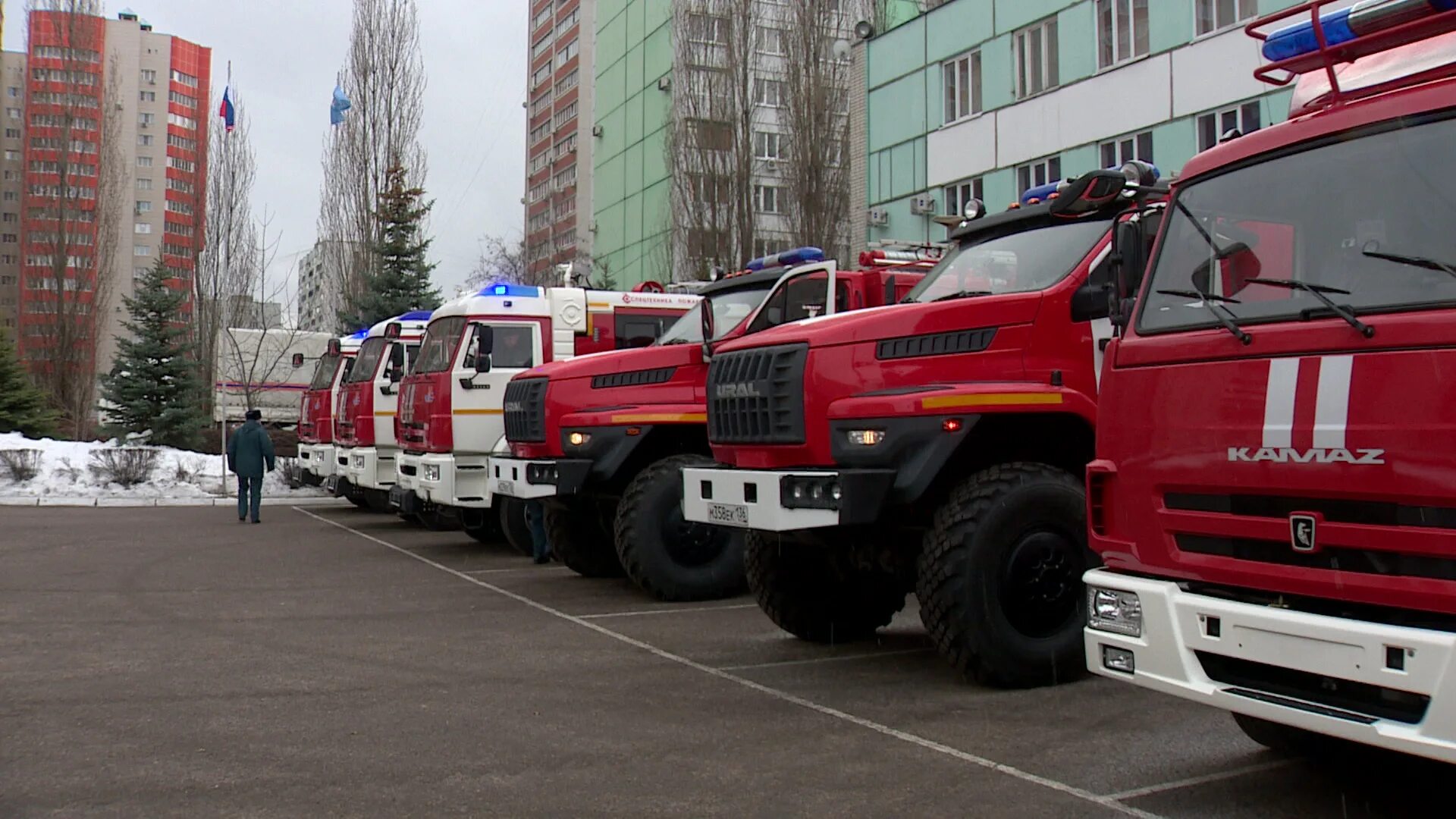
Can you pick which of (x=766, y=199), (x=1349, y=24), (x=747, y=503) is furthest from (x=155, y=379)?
(x=1349, y=24)

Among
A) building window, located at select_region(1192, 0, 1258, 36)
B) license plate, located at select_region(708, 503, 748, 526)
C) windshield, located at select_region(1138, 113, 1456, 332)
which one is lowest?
license plate, located at select_region(708, 503, 748, 526)

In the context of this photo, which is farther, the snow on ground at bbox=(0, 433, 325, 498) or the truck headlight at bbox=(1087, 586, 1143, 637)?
the snow on ground at bbox=(0, 433, 325, 498)

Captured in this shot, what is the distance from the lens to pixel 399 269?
103 feet

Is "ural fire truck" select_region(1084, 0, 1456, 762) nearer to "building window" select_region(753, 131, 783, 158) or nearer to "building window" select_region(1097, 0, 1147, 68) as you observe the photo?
"building window" select_region(1097, 0, 1147, 68)

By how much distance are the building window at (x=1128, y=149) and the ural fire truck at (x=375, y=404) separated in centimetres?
1178

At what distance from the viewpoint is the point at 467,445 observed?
13102 mm

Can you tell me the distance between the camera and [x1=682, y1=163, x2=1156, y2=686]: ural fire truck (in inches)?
257

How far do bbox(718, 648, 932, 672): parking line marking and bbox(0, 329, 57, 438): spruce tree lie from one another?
27.2 meters

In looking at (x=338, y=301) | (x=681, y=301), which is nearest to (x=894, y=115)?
(x=681, y=301)

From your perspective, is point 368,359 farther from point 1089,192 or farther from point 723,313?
point 1089,192

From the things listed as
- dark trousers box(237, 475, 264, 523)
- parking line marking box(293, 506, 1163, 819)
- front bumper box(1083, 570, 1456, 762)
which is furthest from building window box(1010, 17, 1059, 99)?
front bumper box(1083, 570, 1456, 762)

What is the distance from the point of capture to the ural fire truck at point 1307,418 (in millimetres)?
3799

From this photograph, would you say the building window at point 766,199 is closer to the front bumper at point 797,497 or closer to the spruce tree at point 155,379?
the spruce tree at point 155,379

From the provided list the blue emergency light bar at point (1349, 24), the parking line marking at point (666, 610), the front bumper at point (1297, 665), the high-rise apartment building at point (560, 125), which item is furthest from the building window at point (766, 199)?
the high-rise apartment building at point (560, 125)
